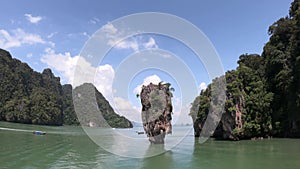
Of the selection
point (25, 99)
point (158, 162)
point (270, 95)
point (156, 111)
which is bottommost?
point (158, 162)

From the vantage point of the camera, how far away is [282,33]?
102ft

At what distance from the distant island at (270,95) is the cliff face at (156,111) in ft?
26.0

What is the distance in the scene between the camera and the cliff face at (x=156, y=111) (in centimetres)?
2288

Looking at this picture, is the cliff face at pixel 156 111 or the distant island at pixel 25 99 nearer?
the cliff face at pixel 156 111

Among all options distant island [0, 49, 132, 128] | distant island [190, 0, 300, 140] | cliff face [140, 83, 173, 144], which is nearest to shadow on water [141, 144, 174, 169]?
cliff face [140, 83, 173, 144]

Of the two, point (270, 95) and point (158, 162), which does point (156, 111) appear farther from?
point (270, 95)

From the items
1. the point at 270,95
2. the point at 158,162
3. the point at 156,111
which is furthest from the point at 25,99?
the point at 158,162

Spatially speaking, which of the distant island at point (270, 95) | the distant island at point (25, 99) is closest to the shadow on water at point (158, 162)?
the distant island at point (270, 95)

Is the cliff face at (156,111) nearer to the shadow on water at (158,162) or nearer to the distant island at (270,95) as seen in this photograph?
the shadow on water at (158,162)

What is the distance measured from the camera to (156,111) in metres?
23.2

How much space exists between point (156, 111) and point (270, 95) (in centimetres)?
1447

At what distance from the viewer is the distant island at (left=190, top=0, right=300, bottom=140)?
2767cm

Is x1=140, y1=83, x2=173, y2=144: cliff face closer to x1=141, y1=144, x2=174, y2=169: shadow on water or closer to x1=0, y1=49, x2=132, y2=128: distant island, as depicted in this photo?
x1=141, y1=144, x2=174, y2=169: shadow on water

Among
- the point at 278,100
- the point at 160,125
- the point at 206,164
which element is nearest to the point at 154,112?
the point at 160,125
